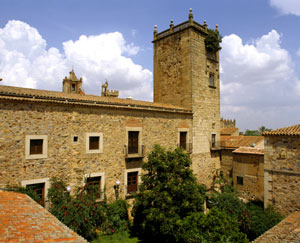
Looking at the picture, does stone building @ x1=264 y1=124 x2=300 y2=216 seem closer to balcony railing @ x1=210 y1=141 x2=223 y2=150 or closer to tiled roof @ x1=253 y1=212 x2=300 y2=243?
tiled roof @ x1=253 y1=212 x2=300 y2=243

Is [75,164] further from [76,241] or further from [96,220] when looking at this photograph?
[76,241]

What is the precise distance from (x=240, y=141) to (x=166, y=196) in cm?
1163

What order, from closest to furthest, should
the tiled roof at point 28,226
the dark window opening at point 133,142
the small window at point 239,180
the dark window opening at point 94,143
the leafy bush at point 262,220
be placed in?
1. the tiled roof at point 28,226
2. the leafy bush at point 262,220
3. the dark window opening at point 94,143
4. the dark window opening at point 133,142
5. the small window at point 239,180

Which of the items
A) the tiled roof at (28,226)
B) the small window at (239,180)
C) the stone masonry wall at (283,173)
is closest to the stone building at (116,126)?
the small window at (239,180)

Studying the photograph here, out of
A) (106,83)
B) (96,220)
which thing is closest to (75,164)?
(96,220)

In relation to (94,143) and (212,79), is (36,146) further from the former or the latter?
(212,79)

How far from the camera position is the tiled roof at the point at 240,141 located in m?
18.6

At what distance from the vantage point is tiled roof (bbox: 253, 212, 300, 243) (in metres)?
8.58

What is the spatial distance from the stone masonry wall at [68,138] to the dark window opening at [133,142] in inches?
16.7

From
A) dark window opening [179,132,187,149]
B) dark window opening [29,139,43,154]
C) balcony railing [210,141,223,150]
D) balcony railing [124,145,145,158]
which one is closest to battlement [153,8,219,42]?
dark window opening [179,132,187,149]

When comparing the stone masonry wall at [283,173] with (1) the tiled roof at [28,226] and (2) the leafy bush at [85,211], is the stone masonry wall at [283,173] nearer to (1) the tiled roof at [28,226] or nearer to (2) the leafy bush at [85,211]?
(2) the leafy bush at [85,211]

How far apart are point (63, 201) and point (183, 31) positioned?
15.5 meters

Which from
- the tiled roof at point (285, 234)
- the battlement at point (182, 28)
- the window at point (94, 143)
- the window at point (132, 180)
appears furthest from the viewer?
the battlement at point (182, 28)

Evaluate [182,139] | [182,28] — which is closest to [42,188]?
[182,139]
